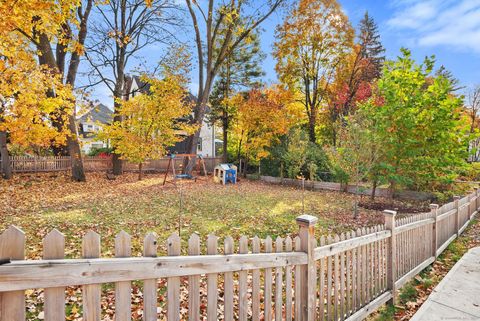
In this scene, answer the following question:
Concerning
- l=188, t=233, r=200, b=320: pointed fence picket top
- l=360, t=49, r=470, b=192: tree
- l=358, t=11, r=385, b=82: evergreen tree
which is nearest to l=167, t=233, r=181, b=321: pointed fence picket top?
l=188, t=233, r=200, b=320: pointed fence picket top

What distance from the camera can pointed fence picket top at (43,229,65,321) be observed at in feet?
4.74

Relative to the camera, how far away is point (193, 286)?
1.98 metres

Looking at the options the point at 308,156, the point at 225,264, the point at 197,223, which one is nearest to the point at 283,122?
the point at 308,156

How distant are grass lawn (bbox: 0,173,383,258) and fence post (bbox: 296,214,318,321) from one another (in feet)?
10.1

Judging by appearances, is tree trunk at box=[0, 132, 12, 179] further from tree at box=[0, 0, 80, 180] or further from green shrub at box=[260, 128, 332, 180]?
green shrub at box=[260, 128, 332, 180]

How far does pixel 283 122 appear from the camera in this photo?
1744 centimetres

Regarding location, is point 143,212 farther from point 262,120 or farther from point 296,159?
point 262,120

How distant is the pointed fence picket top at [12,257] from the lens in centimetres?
135

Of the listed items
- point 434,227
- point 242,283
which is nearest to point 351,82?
point 434,227

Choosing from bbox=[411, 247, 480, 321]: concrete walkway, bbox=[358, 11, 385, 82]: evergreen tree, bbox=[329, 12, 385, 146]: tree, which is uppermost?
bbox=[358, 11, 385, 82]: evergreen tree

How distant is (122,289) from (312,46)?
2199 cm

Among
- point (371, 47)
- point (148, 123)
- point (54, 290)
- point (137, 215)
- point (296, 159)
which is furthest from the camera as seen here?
point (371, 47)

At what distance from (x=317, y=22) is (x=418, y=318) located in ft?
68.9

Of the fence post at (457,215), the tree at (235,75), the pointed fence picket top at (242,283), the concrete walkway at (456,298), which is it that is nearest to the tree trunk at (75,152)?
the tree at (235,75)
